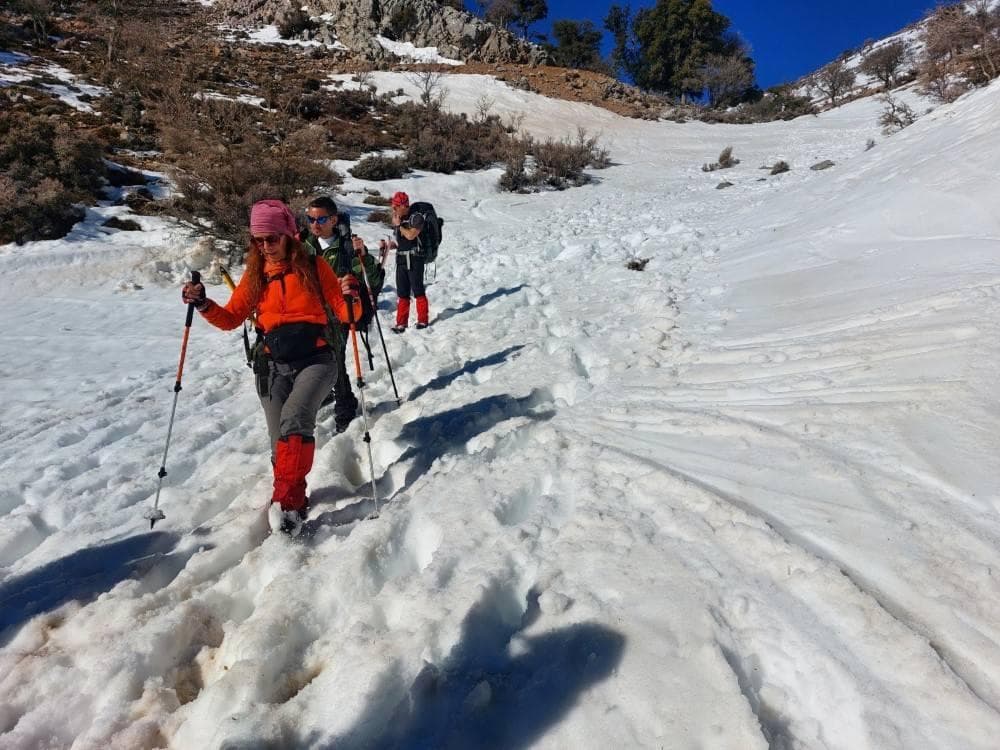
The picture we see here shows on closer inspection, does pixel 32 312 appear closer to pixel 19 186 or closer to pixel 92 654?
pixel 19 186

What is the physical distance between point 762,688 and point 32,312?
346 inches

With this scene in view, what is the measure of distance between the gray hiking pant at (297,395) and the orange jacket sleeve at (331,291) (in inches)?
12.3

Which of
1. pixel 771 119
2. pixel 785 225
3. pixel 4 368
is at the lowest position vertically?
pixel 4 368

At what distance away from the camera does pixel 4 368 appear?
5281mm

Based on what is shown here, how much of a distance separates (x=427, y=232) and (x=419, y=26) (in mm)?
40918

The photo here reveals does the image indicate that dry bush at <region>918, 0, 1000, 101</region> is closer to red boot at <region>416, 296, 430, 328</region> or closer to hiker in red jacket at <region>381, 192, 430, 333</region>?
hiker in red jacket at <region>381, 192, 430, 333</region>

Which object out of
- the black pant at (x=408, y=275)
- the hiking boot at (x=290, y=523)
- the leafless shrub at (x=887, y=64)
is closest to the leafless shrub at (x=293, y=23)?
the leafless shrub at (x=887, y=64)

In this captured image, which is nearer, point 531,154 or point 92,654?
point 92,654

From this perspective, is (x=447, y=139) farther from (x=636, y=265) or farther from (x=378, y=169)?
(x=636, y=265)

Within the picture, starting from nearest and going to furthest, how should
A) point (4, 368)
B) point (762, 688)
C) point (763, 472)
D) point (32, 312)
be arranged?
point (762, 688), point (763, 472), point (4, 368), point (32, 312)

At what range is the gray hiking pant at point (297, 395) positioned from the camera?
2.92m

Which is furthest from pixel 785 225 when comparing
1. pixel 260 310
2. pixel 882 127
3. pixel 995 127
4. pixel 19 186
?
pixel 882 127

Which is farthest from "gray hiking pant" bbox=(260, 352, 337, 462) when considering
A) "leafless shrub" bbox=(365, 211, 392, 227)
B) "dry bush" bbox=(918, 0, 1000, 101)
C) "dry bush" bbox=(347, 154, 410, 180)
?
"dry bush" bbox=(918, 0, 1000, 101)

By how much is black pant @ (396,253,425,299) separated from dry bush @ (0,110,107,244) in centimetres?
628
